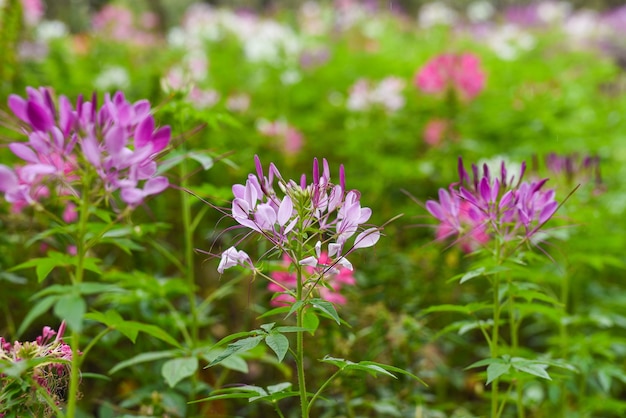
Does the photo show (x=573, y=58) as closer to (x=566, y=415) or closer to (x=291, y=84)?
(x=291, y=84)

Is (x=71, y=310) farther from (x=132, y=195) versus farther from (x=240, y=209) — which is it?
(x=240, y=209)

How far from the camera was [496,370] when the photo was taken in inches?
50.7

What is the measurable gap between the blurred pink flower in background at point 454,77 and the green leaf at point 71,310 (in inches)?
138

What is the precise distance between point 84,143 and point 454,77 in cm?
351

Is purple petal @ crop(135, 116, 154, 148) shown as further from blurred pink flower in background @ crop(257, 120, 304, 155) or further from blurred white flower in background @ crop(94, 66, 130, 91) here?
blurred white flower in background @ crop(94, 66, 130, 91)

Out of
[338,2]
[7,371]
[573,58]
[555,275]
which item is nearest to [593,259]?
[555,275]

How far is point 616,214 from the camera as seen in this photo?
330cm

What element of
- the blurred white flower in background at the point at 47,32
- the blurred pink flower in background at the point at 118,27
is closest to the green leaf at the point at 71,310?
the blurred white flower in background at the point at 47,32

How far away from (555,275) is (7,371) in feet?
6.53

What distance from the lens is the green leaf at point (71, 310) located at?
2.83ft

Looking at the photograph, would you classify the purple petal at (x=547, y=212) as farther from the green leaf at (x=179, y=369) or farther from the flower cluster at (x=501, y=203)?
the green leaf at (x=179, y=369)

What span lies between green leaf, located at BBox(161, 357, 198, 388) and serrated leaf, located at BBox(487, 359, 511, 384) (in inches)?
29.2

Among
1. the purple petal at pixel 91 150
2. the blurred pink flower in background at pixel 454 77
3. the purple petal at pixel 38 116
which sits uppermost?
the blurred pink flower in background at pixel 454 77

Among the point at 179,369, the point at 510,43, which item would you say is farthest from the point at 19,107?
the point at 510,43
